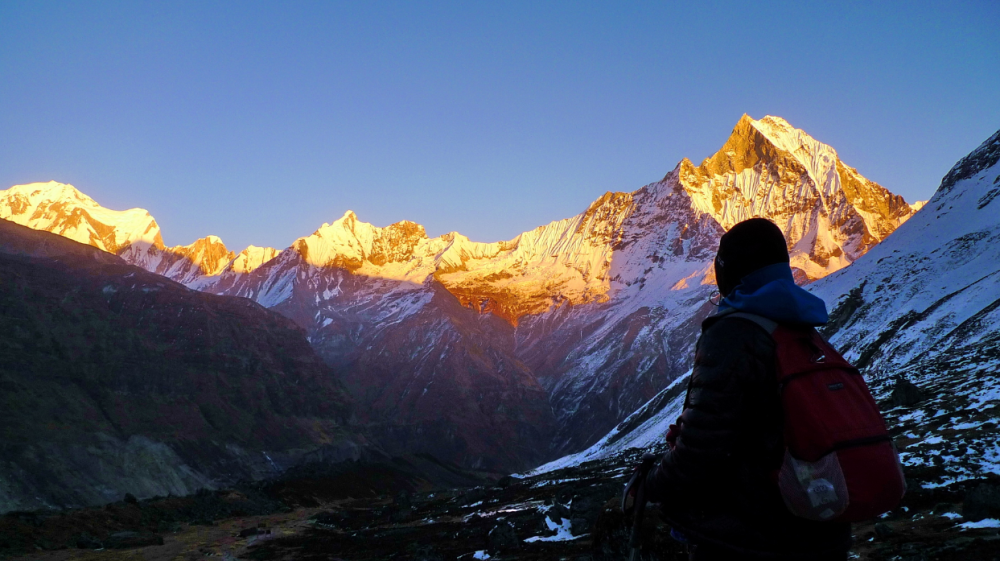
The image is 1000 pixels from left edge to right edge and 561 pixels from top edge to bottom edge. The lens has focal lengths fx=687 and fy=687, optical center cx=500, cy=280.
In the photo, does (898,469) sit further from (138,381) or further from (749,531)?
(138,381)

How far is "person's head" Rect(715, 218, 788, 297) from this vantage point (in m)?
A: 5.03

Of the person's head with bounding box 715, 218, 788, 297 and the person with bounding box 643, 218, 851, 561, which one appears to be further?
the person's head with bounding box 715, 218, 788, 297

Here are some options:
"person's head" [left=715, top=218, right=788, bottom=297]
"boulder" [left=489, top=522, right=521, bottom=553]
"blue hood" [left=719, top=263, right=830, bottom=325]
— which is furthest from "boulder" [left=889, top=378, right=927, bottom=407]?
"blue hood" [left=719, top=263, right=830, bottom=325]

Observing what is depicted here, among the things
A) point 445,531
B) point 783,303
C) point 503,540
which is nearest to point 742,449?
point 783,303

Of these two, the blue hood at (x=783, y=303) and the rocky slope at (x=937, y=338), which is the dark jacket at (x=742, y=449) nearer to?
the blue hood at (x=783, y=303)

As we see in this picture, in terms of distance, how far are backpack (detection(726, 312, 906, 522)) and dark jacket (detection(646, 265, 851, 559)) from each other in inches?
5.3

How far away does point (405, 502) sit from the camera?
87.9m

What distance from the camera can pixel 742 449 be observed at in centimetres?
450

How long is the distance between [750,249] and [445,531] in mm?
→ 41028

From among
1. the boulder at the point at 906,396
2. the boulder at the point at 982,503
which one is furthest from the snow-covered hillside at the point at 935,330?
the boulder at the point at 982,503

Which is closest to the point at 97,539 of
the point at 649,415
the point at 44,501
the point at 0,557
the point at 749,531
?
the point at 0,557

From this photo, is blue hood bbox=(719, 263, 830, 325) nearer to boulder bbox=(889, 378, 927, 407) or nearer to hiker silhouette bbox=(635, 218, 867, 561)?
hiker silhouette bbox=(635, 218, 867, 561)

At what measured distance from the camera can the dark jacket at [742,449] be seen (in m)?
4.37

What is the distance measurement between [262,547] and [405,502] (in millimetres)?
44181
